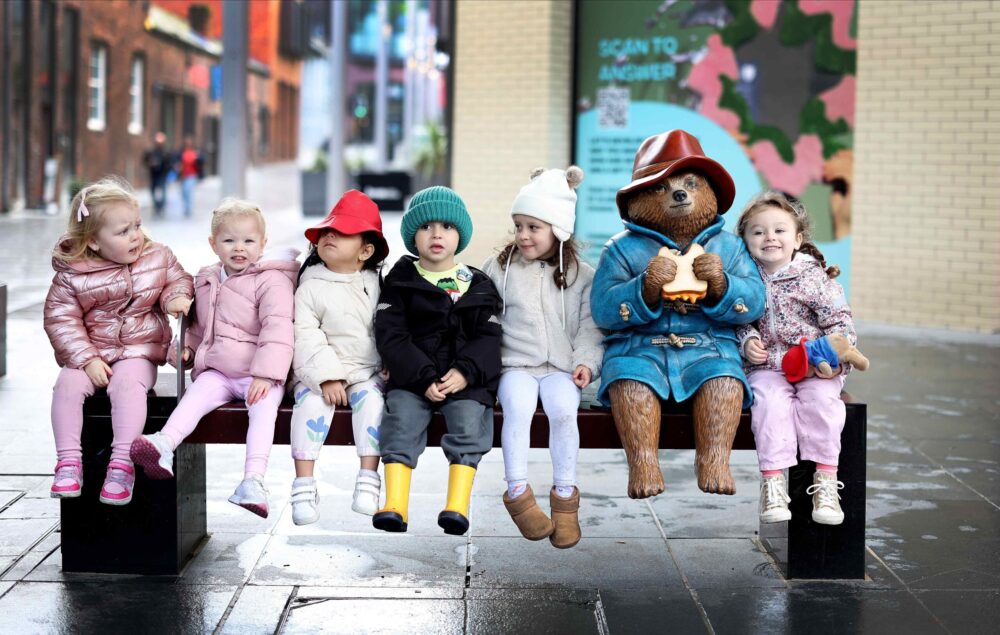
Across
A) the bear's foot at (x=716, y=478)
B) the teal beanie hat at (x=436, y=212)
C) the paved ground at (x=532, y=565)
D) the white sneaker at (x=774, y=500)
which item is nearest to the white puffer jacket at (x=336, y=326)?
the teal beanie hat at (x=436, y=212)

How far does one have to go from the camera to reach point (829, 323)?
4.62m

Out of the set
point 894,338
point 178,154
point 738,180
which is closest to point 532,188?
point 894,338

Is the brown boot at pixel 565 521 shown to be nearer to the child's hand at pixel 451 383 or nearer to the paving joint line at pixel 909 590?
the child's hand at pixel 451 383

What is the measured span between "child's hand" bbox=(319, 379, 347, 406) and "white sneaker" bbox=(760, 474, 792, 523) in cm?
151

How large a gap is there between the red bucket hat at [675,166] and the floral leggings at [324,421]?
46.8 inches

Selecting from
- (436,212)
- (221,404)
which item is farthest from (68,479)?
(436,212)

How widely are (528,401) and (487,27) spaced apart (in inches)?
376

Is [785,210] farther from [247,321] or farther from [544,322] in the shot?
[247,321]

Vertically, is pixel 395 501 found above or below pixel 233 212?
below

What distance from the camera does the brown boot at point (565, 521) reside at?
14.3 ft

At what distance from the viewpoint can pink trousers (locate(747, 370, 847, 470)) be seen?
4.37 metres

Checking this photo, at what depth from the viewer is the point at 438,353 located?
4.52 meters

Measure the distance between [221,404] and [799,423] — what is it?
207cm

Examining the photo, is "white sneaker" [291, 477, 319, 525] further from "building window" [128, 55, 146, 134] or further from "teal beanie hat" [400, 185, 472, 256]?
"building window" [128, 55, 146, 134]
